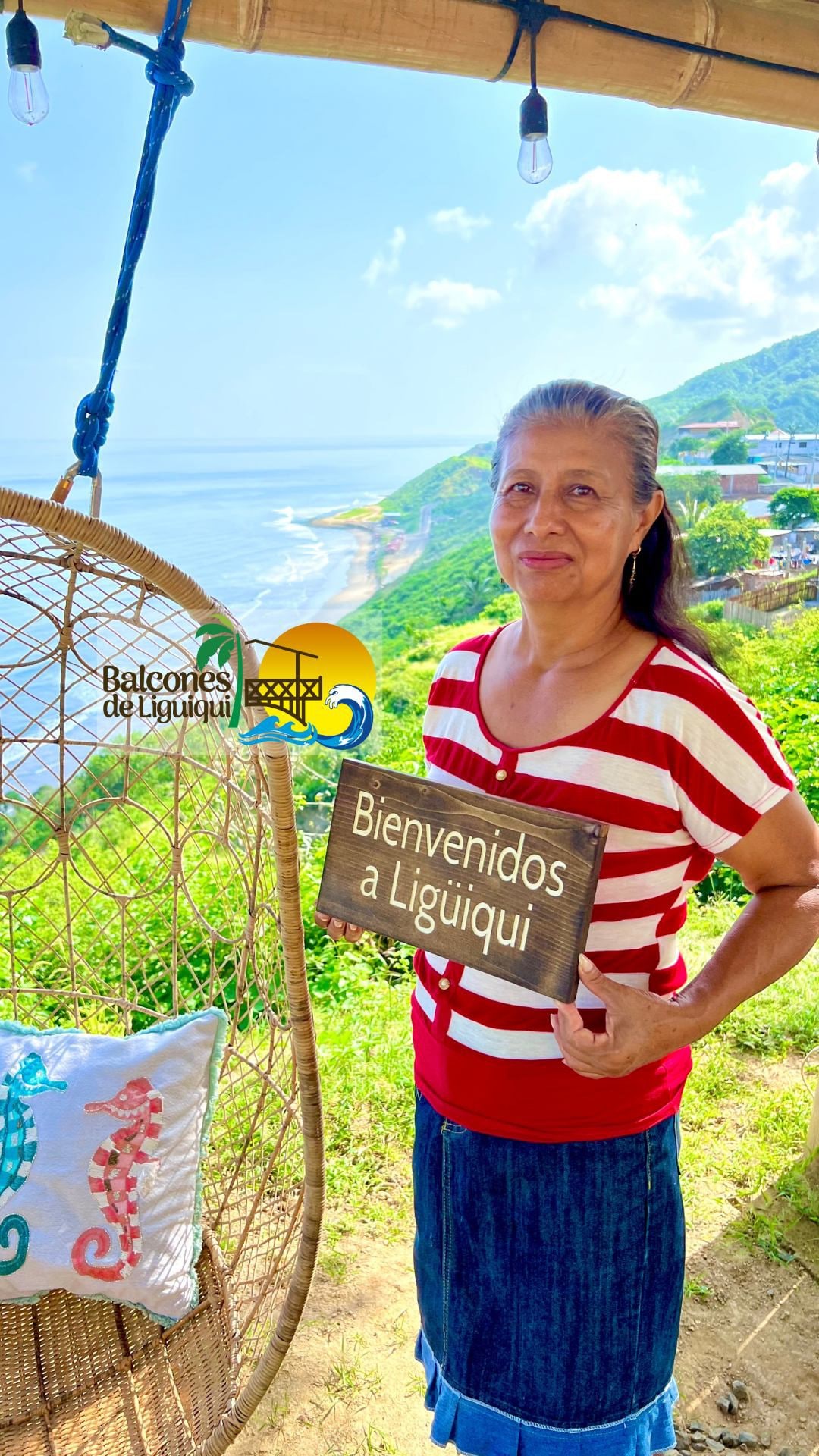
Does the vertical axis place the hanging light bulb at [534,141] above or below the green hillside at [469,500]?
Answer: below

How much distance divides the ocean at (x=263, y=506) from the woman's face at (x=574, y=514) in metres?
9.11

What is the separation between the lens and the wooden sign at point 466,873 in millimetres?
934

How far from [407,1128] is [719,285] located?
41.5ft

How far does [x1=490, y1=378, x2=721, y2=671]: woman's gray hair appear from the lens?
3.54ft

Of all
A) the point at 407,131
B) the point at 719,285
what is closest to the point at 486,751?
the point at 719,285

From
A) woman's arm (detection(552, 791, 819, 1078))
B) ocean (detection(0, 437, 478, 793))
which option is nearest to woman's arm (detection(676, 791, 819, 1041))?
woman's arm (detection(552, 791, 819, 1078))

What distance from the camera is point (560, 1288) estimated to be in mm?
1067

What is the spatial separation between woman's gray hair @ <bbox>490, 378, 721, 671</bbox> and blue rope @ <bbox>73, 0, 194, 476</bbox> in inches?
21.0

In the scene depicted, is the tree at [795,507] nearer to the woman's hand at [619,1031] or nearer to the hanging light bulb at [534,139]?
the hanging light bulb at [534,139]

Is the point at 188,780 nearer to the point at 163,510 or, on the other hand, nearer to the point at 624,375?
the point at 624,375

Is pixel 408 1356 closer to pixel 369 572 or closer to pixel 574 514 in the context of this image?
pixel 574 514

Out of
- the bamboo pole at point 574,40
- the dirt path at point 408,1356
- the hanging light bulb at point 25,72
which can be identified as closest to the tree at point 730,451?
the bamboo pole at point 574,40

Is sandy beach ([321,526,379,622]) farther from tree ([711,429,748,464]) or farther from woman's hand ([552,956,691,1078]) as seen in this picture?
woman's hand ([552,956,691,1078])

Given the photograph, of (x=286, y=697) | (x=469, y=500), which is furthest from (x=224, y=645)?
(x=469, y=500)
